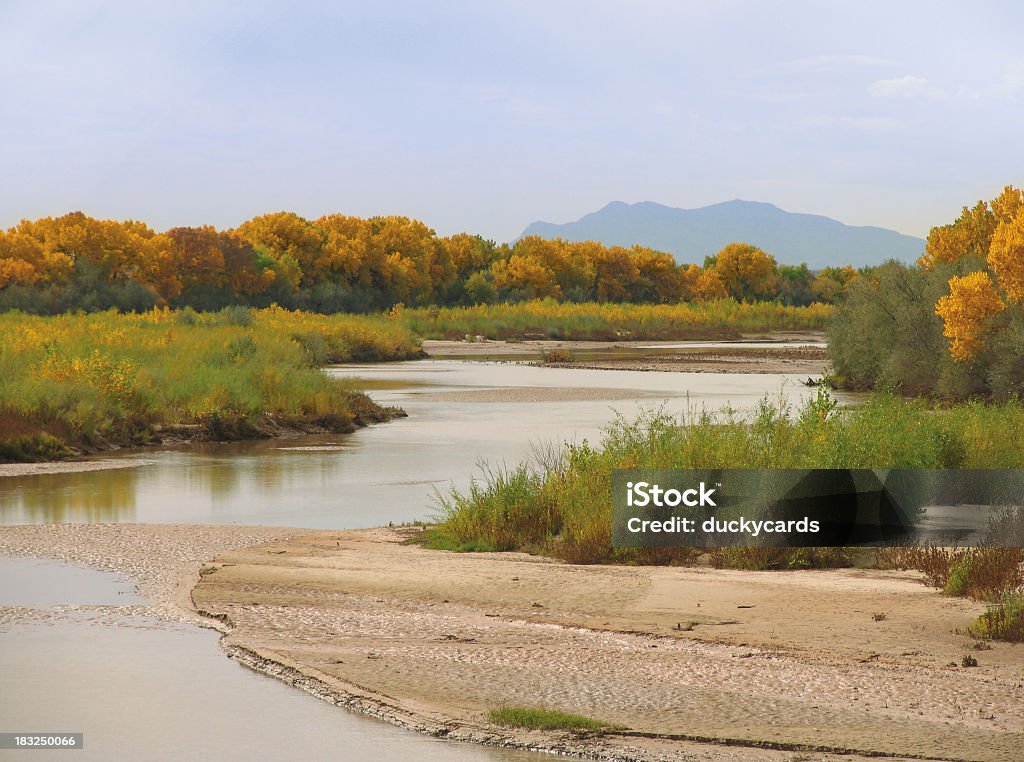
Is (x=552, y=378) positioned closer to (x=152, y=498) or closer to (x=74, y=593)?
(x=152, y=498)

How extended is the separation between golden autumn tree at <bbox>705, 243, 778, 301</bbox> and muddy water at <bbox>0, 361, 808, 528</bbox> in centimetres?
9172

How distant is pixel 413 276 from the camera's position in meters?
102

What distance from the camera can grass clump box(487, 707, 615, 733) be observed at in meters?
8.09

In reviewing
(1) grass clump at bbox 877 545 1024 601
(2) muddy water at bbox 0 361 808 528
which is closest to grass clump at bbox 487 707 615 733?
(1) grass clump at bbox 877 545 1024 601

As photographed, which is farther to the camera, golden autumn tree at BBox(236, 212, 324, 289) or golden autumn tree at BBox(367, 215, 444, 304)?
golden autumn tree at BBox(367, 215, 444, 304)

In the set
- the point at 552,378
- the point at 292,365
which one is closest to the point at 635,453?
the point at 292,365

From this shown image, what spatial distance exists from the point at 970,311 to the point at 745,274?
101075mm

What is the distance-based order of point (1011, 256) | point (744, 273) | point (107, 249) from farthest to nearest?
point (744, 273), point (107, 249), point (1011, 256)

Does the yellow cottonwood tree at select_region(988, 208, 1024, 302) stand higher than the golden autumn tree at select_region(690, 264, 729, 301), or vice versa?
the golden autumn tree at select_region(690, 264, 729, 301)

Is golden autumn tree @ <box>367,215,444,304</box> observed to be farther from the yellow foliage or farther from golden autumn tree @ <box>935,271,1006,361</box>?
golden autumn tree @ <box>935,271,1006,361</box>

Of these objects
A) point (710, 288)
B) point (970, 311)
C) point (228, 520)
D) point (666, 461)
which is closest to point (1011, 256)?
point (970, 311)

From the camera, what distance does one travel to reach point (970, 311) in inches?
1350

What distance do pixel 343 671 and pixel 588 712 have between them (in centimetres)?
190

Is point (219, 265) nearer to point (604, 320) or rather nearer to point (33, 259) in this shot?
point (33, 259)
